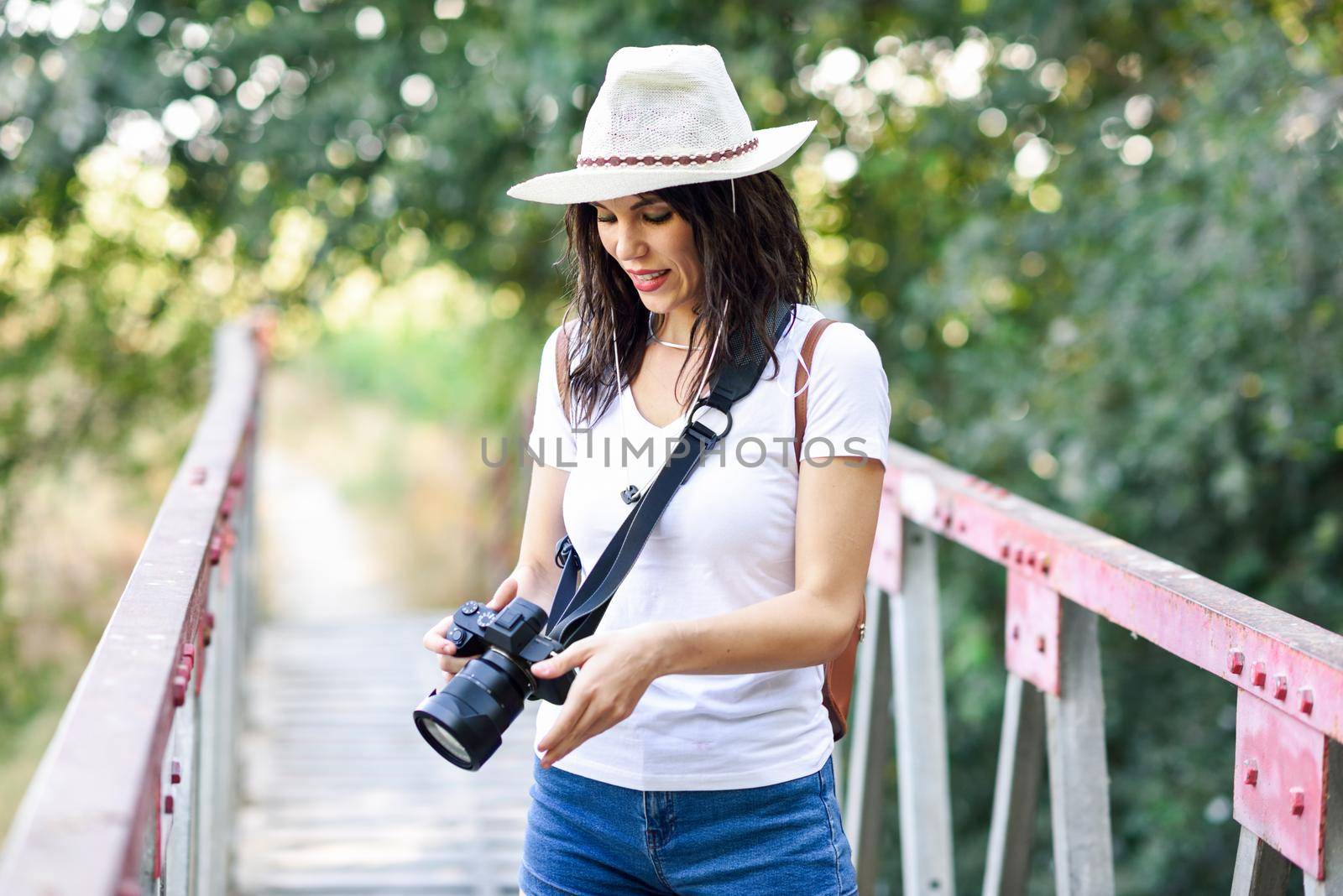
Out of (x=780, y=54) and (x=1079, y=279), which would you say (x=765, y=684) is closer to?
(x=1079, y=279)

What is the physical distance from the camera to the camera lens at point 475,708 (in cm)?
A: 124

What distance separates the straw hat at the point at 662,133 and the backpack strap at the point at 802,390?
7.3 inches

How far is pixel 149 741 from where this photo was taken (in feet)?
2.89

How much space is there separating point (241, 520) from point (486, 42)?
208 centimetres

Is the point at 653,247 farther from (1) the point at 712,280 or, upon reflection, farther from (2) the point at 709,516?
(2) the point at 709,516

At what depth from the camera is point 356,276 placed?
5934 mm

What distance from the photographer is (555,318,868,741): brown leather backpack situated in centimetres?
135

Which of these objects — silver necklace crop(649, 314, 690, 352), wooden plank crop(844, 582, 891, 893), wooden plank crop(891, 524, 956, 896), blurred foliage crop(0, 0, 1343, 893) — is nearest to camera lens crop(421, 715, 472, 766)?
silver necklace crop(649, 314, 690, 352)

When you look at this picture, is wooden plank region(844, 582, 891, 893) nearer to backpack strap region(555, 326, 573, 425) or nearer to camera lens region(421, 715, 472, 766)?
backpack strap region(555, 326, 573, 425)

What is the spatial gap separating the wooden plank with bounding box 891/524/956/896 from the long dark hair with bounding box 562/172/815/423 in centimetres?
79

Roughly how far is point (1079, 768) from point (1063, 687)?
10 centimetres

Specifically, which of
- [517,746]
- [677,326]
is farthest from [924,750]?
[517,746]

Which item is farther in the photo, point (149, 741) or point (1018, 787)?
point (1018, 787)

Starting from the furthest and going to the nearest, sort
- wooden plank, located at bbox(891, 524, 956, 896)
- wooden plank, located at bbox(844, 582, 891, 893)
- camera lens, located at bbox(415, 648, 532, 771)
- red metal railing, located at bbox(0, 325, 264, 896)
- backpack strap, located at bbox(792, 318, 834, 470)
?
wooden plank, located at bbox(844, 582, 891, 893) < wooden plank, located at bbox(891, 524, 956, 896) < backpack strap, located at bbox(792, 318, 834, 470) < camera lens, located at bbox(415, 648, 532, 771) < red metal railing, located at bbox(0, 325, 264, 896)
